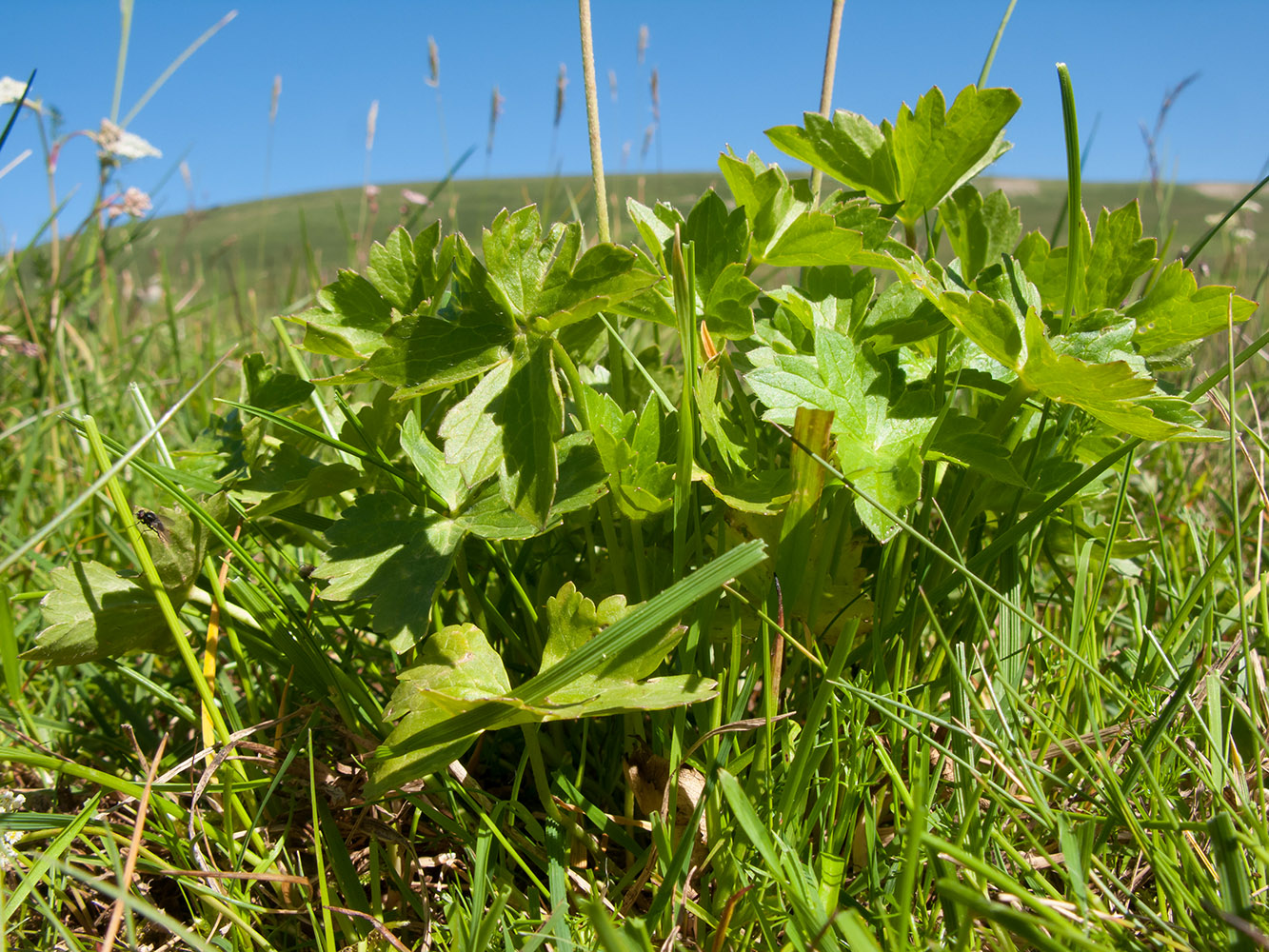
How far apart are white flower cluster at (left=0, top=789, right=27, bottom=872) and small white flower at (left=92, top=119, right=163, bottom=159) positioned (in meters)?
2.03

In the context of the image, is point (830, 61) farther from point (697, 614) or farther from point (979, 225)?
point (697, 614)

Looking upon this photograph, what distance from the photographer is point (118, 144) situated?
8.59 feet

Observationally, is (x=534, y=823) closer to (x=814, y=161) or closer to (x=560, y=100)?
(x=814, y=161)

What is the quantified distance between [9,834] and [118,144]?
238 centimetres

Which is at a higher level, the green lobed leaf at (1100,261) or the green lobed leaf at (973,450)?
the green lobed leaf at (1100,261)

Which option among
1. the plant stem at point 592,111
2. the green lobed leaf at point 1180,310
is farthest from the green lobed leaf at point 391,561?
the green lobed leaf at point 1180,310

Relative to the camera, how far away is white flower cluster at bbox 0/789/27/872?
0.88 metres

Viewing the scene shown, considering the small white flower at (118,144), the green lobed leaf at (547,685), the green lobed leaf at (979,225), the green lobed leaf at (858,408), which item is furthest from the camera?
the small white flower at (118,144)

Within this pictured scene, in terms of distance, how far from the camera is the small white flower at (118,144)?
256cm

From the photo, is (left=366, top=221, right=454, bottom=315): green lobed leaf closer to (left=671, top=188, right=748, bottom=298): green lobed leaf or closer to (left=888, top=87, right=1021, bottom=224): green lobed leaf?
(left=671, top=188, right=748, bottom=298): green lobed leaf

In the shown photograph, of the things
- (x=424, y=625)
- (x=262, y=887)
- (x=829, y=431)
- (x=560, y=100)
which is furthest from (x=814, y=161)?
(x=560, y=100)

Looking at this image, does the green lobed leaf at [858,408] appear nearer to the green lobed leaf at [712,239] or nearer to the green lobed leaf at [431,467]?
the green lobed leaf at [712,239]

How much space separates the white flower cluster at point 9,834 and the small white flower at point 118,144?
2.03 meters

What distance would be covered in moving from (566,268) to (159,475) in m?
0.58
